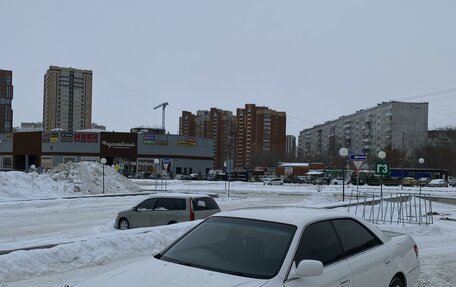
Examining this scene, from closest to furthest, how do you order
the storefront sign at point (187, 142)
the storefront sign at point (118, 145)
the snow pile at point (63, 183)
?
1. the snow pile at point (63, 183)
2. the storefront sign at point (118, 145)
3. the storefront sign at point (187, 142)

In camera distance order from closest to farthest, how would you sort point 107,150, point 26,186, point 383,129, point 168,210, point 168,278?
point 168,278, point 168,210, point 26,186, point 107,150, point 383,129

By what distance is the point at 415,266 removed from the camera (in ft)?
21.5

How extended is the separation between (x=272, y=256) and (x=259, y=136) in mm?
135634

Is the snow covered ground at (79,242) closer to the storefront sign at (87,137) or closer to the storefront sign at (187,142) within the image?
the storefront sign at (87,137)

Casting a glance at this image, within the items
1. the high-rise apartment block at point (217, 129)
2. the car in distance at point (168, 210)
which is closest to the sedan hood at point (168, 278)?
the car in distance at point (168, 210)

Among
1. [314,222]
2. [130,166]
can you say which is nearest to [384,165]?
[314,222]

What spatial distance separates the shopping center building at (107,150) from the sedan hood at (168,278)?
96334 millimetres

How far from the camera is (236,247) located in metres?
4.66

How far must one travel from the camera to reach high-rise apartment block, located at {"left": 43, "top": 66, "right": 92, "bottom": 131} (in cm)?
11500

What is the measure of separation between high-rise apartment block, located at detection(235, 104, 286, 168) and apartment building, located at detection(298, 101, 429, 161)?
1474cm

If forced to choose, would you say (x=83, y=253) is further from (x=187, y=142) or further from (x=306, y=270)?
(x=187, y=142)

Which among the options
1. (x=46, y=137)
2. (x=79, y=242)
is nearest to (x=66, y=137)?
(x=46, y=137)

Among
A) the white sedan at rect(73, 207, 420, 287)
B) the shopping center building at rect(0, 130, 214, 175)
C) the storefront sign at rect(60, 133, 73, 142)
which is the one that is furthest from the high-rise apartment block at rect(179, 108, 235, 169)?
the white sedan at rect(73, 207, 420, 287)

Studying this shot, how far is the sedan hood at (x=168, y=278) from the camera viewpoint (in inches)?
156
